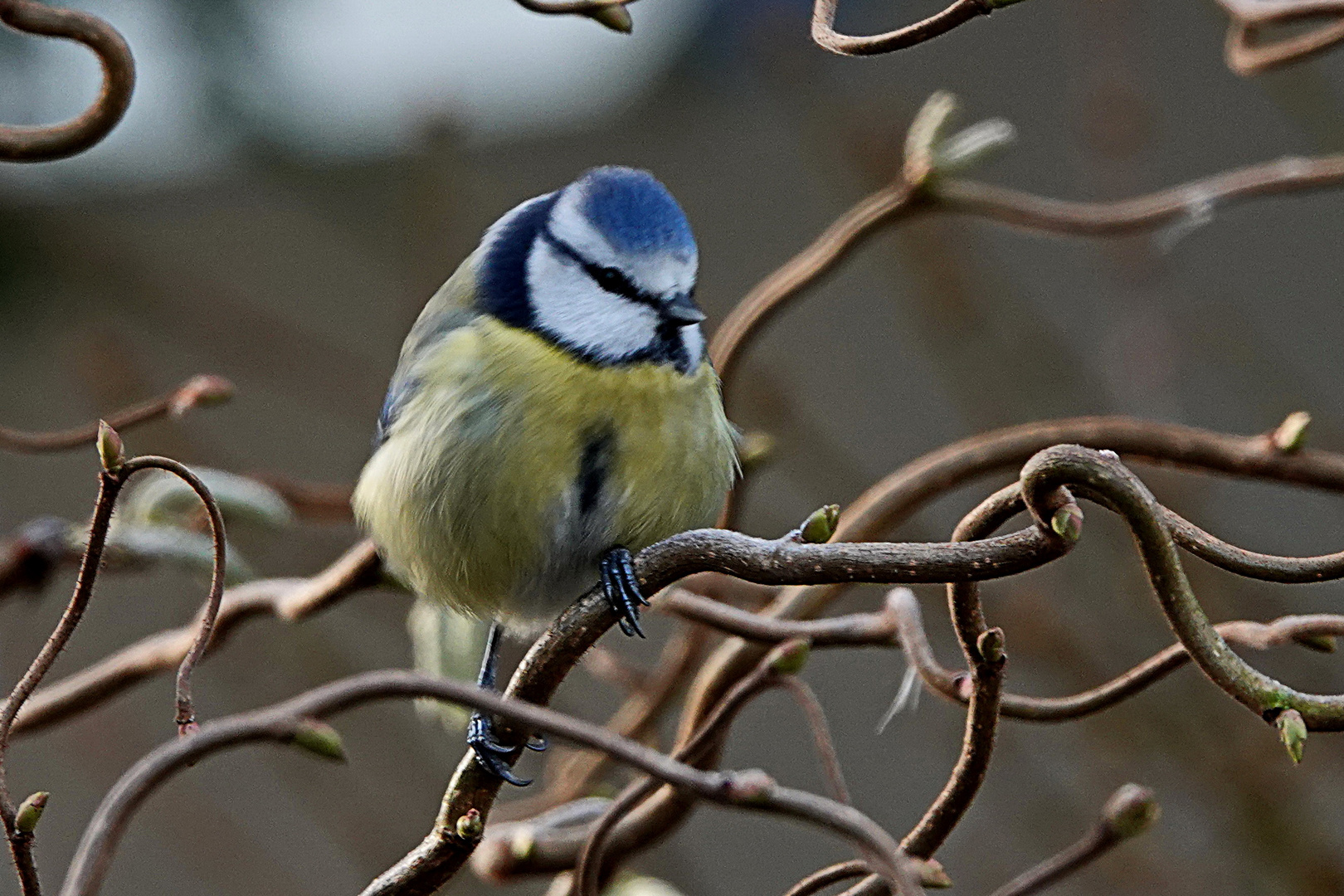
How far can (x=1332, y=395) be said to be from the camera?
7.06 feet

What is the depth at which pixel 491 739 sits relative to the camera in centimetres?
67

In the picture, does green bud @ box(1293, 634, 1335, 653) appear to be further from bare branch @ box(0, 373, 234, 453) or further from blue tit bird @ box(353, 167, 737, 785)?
bare branch @ box(0, 373, 234, 453)

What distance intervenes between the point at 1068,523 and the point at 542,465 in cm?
44

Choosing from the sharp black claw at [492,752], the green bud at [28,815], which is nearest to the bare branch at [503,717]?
the green bud at [28,815]

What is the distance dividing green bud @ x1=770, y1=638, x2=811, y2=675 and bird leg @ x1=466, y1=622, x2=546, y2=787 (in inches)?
4.5

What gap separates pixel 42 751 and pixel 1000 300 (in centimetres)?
182

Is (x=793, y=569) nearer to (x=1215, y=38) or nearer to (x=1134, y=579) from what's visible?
(x=1134, y=579)

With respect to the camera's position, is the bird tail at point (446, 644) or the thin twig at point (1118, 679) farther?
the bird tail at point (446, 644)

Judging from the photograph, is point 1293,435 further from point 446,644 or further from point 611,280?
point 446,644

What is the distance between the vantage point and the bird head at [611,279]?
861 mm

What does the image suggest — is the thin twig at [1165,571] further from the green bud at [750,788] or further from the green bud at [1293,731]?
the green bud at [750,788]

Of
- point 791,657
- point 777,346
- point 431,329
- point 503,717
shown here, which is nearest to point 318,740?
point 503,717

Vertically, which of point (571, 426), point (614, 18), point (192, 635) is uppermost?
point (614, 18)

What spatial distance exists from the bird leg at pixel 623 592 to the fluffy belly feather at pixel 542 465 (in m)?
0.06
